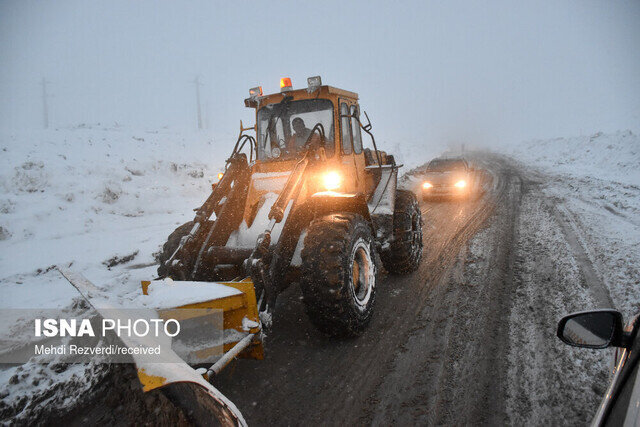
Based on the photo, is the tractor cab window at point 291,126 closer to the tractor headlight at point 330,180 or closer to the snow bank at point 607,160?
the tractor headlight at point 330,180

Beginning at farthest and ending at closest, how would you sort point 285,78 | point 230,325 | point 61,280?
point 61,280 → point 285,78 → point 230,325

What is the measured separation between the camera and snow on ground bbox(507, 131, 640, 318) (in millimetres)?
Answer: 4602

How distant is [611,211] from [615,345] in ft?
31.5

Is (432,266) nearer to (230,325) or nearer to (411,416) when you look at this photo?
(411,416)

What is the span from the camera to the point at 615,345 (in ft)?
4.69

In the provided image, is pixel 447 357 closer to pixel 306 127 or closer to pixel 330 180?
pixel 330 180

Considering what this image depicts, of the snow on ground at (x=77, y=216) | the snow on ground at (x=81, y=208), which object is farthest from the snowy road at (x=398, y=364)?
the snow on ground at (x=81, y=208)

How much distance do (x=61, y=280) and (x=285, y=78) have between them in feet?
16.3

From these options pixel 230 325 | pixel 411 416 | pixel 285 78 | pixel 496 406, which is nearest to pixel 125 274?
pixel 230 325

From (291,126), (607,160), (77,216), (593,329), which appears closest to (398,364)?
(593,329)

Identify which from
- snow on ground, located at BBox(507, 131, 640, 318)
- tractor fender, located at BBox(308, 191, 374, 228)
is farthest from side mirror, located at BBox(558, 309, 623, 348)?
snow on ground, located at BBox(507, 131, 640, 318)

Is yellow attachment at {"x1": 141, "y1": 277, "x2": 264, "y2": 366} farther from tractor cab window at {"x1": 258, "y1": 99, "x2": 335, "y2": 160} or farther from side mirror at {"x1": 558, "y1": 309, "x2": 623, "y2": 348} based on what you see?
tractor cab window at {"x1": 258, "y1": 99, "x2": 335, "y2": 160}

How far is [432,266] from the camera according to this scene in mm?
5828

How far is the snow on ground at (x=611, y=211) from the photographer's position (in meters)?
4.60
